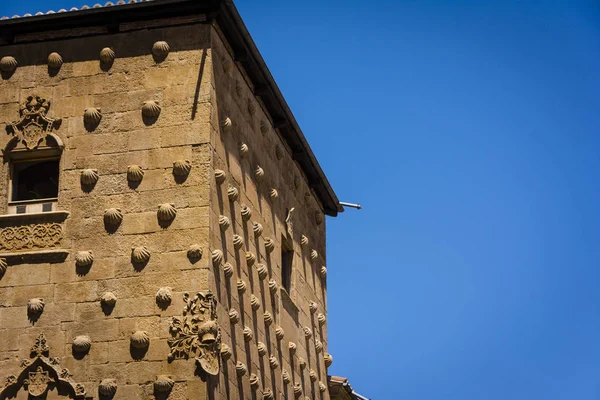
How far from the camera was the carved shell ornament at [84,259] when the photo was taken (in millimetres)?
25094

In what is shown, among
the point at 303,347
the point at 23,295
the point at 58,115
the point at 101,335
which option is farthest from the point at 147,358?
Answer: the point at 303,347

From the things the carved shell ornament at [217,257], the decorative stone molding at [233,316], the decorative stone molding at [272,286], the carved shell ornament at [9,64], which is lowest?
the decorative stone molding at [233,316]

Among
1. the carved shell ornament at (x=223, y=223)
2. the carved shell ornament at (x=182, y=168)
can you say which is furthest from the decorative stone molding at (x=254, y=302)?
the carved shell ornament at (x=182, y=168)

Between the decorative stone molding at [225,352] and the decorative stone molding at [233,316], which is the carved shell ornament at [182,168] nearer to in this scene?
the decorative stone molding at [233,316]

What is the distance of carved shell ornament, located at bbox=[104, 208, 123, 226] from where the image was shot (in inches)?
993

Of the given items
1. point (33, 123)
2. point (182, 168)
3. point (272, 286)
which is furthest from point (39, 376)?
point (272, 286)

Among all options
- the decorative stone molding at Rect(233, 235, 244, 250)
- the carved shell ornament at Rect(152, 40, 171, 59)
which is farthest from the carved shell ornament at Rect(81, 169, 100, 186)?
the decorative stone molding at Rect(233, 235, 244, 250)

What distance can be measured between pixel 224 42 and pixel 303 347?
6735mm

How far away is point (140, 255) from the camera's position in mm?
24859

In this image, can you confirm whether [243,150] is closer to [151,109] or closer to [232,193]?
[232,193]

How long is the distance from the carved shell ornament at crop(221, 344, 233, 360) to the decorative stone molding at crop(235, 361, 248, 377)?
0.58m

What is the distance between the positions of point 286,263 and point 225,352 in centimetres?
560

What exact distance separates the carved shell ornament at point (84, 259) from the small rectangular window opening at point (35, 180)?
1.43 m

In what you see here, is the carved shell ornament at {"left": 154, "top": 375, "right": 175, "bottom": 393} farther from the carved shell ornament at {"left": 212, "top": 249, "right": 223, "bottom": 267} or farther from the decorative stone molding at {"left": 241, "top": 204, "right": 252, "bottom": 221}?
the decorative stone molding at {"left": 241, "top": 204, "right": 252, "bottom": 221}
